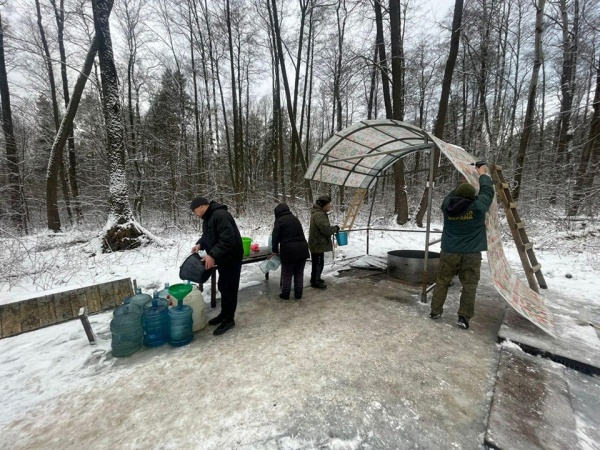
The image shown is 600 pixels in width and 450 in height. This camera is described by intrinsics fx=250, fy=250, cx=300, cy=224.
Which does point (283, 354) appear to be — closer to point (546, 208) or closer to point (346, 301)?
point (346, 301)

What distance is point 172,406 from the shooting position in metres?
2.14

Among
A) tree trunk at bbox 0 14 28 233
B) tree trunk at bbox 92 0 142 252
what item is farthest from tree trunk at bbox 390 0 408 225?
tree trunk at bbox 0 14 28 233

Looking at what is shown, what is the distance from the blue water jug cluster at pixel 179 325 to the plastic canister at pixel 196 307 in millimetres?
199

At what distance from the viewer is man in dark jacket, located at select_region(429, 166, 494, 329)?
317 centimetres

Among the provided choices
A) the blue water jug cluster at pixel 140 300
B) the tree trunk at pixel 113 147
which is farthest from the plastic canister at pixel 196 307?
the tree trunk at pixel 113 147

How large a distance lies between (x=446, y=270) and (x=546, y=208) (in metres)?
9.64

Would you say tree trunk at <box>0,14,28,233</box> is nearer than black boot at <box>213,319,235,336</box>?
No

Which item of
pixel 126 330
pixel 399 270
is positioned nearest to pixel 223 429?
pixel 126 330

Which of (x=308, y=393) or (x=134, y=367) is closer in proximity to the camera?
(x=308, y=393)

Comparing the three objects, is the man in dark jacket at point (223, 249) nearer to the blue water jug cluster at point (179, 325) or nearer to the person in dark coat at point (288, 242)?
the blue water jug cluster at point (179, 325)

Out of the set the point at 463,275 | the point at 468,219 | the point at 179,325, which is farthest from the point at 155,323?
the point at 468,219

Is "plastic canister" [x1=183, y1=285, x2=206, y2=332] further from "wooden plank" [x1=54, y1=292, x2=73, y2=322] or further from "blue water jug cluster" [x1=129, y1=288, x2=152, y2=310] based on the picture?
"wooden plank" [x1=54, y1=292, x2=73, y2=322]

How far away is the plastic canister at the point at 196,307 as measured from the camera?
10.9 ft

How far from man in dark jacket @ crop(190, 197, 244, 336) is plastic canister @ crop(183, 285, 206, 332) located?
0.27 metres
